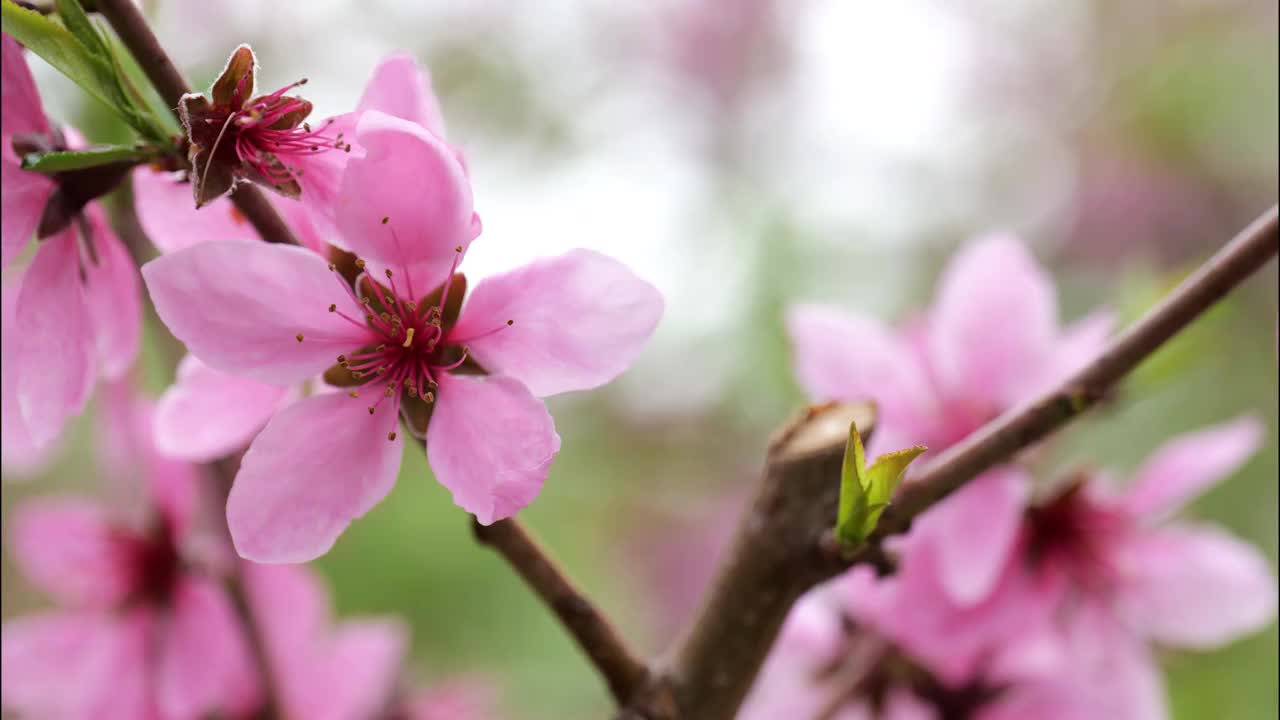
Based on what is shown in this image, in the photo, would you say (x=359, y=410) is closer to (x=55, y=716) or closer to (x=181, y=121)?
(x=181, y=121)

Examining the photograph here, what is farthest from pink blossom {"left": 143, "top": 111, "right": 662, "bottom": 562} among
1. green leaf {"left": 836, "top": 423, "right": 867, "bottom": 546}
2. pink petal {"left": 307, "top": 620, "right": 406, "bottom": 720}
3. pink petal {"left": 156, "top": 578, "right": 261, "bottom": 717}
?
pink petal {"left": 307, "top": 620, "right": 406, "bottom": 720}

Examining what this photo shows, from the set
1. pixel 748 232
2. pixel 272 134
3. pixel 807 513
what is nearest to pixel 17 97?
pixel 272 134

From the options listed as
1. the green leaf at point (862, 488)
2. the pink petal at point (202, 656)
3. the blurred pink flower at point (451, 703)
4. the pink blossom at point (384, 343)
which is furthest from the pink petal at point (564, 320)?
the blurred pink flower at point (451, 703)

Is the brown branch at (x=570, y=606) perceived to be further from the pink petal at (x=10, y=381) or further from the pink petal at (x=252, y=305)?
the pink petal at (x=10, y=381)

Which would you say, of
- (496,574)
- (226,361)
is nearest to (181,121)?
(226,361)

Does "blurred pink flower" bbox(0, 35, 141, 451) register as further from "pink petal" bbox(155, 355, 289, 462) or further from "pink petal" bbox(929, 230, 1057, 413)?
"pink petal" bbox(929, 230, 1057, 413)

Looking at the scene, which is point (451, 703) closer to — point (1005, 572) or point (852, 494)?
point (1005, 572)
